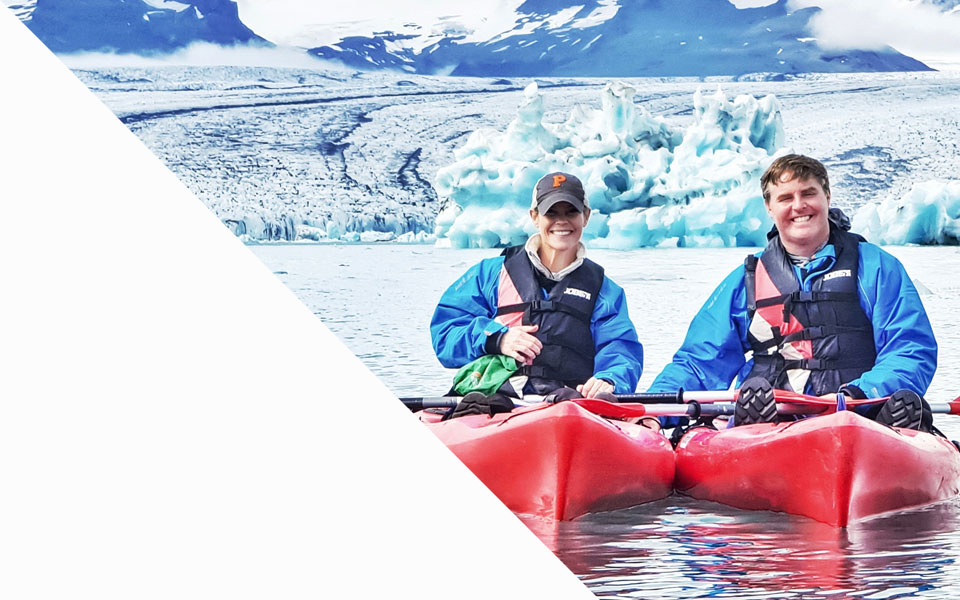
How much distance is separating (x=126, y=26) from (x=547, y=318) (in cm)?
1074

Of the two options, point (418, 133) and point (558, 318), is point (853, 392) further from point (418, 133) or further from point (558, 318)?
point (418, 133)

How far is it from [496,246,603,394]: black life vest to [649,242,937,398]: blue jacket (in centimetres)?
20

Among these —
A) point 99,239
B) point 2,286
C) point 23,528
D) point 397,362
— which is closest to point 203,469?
point 23,528

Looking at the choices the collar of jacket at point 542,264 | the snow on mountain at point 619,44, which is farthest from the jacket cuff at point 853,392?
the snow on mountain at point 619,44

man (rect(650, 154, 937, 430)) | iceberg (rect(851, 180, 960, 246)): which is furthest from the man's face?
iceberg (rect(851, 180, 960, 246))

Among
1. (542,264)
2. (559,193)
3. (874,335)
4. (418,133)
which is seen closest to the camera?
(874,335)

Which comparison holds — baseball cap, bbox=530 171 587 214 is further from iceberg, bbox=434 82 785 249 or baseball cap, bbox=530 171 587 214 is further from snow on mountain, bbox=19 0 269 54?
snow on mountain, bbox=19 0 269 54

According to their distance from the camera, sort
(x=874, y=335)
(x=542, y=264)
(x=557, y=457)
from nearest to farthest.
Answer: (x=557, y=457), (x=874, y=335), (x=542, y=264)

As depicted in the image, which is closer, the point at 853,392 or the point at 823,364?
the point at 853,392

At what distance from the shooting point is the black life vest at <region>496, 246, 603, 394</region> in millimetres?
2781

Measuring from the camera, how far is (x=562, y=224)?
276cm

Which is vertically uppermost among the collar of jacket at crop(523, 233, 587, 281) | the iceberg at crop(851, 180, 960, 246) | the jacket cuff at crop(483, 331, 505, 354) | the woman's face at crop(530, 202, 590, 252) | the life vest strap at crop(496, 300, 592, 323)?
the woman's face at crop(530, 202, 590, 252)
